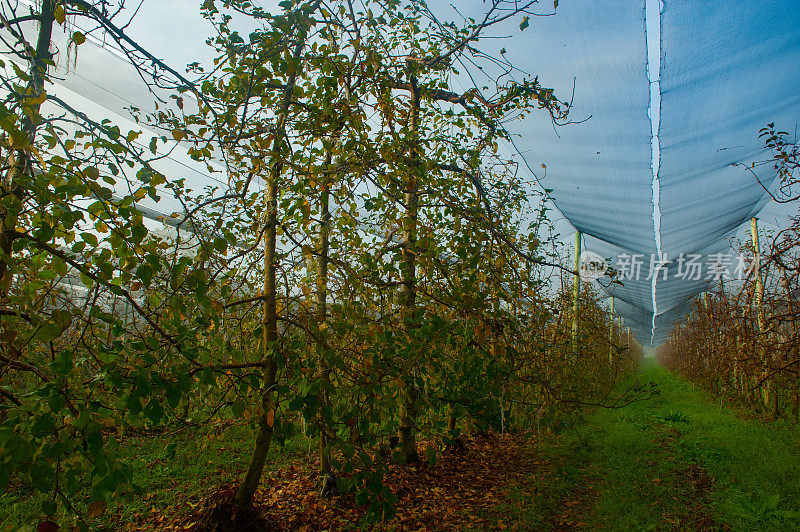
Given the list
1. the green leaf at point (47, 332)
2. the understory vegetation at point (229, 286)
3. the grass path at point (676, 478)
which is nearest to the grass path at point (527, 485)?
the grass path at point (676, 478)

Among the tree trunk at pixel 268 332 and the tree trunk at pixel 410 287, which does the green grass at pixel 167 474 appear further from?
the tree trunk at pixel 410 287

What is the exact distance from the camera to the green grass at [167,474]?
2.64 m

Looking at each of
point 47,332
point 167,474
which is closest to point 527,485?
point 167,474

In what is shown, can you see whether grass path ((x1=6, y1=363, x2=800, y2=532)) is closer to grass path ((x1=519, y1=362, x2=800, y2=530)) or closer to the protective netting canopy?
grass path ((x1=519, y1=362, x2=800, y2=530))

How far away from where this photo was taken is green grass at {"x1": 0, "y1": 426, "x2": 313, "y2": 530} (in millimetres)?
2637

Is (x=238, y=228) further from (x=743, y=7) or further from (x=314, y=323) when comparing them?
(x=743, y=7)

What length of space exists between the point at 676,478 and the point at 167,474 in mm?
3962

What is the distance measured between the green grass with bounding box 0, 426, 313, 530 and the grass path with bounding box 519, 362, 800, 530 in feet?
6.74

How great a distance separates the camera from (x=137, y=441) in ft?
14.4

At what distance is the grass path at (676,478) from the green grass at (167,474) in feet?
6.74

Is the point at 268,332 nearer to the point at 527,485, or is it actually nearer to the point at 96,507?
the point at 96,507

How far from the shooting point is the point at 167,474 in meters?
3.65

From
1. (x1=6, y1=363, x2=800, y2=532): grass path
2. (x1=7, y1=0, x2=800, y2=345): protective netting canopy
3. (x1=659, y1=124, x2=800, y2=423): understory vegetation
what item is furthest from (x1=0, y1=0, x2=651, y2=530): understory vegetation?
(x1=659, y1=124, x2=800, y2=423): understory vegetation

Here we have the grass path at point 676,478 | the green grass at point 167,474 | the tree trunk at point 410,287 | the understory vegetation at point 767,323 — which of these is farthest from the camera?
the understory vegetation at point 767,323
